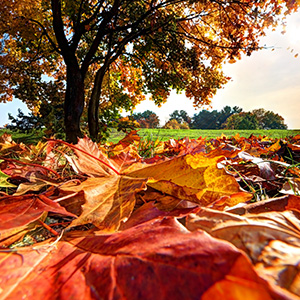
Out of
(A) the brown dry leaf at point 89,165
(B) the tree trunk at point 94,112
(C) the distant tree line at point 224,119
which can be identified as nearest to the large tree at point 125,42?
(B) the tree trunk at point 94,112

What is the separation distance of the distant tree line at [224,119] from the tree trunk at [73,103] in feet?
72.1

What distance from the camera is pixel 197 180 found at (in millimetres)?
382

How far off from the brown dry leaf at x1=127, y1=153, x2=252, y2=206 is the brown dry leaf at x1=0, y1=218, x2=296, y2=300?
15 centimetres

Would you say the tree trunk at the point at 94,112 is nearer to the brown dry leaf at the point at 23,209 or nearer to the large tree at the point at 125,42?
the large tree at the point at 125,42

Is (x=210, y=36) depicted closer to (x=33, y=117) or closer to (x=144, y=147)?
(x=144, y=147)

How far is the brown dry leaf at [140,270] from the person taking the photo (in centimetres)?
13

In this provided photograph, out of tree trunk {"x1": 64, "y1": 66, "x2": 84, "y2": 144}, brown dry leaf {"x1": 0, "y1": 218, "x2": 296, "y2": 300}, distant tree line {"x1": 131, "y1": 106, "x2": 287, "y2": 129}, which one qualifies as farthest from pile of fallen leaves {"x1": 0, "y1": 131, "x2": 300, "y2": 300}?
distant tree line {"x1": 131, "y1": 106, "x2": 287, "y2": 129}

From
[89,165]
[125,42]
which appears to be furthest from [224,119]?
[89,165]

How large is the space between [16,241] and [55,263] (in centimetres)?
13

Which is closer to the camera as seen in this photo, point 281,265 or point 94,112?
point 281,265

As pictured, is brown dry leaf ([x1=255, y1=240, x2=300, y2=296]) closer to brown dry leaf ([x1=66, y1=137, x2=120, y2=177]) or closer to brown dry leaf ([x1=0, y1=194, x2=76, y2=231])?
A: brown dry leaf ([x1=0, y1=194, x2=76, y2=231])

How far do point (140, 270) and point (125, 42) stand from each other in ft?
19.6

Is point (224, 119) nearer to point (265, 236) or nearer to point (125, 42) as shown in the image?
point (125, 42)

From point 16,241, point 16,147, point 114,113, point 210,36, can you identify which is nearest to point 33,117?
point 114,113
